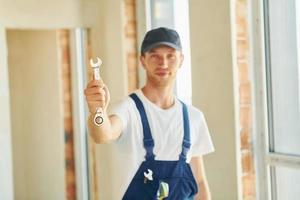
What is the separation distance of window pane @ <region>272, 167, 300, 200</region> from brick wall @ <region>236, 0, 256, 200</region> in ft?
0.42

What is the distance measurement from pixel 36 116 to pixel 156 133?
241cm

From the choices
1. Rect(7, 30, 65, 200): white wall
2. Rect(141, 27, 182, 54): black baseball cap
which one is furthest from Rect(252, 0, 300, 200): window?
Rect(7, 30, 65, 200): white wall

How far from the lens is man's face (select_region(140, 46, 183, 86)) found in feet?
5.60

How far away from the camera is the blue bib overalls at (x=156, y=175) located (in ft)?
5.47

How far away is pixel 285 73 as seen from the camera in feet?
7.75

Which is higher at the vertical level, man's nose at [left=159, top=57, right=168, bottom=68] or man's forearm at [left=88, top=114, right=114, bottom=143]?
man's nose at [left=159, top=57, right=168, bottom=68]

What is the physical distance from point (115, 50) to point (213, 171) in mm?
1283

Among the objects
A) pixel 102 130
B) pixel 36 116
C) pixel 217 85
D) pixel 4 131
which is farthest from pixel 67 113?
pixel 102 130

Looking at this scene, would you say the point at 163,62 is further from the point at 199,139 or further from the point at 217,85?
the point at 217,85

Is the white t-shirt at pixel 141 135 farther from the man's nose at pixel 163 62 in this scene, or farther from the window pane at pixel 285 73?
the window pane at pixel 285 73

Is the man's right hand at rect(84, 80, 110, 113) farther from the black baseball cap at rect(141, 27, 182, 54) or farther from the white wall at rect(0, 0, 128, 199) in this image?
the white wall at rect(0, 0, 128, 199)

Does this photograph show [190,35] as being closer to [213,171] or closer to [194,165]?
[213,171]

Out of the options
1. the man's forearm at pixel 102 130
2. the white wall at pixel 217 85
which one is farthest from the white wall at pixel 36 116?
the man's forearm at pixel 102 130

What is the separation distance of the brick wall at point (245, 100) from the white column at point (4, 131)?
→ 1559 mm
